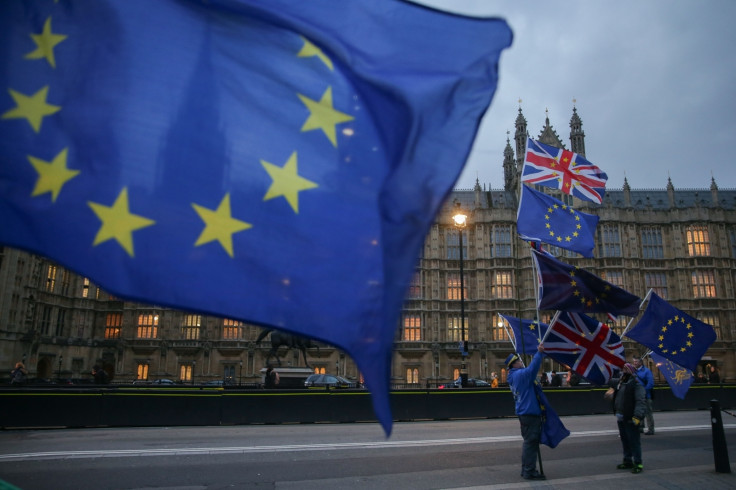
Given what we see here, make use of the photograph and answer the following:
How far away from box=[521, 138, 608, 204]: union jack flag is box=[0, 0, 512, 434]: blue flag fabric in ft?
38.5

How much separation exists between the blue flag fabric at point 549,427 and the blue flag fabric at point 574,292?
2.94m

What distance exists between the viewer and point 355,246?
13.4 feet

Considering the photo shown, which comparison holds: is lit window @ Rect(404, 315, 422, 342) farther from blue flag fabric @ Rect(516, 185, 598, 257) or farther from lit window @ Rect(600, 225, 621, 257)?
blue flag fabric @ Rect(516, 185, 598, 257)

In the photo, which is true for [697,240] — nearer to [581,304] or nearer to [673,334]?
[673,334]

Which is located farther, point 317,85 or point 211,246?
point 317,85

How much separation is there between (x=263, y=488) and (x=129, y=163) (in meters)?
5.96

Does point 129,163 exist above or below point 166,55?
below

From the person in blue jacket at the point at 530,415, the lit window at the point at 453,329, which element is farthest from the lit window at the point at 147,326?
the person in blue jacket at the point at 530,415

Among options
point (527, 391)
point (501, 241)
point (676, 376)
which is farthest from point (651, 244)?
point (527, 391)

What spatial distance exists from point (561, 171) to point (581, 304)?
482 centimetres

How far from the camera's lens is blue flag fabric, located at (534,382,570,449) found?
9180 mm

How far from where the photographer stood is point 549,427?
9.27m

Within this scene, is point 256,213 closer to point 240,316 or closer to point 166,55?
point 240,316

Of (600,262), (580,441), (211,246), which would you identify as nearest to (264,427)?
(580,441)
